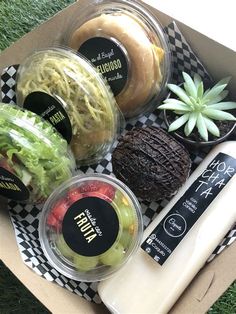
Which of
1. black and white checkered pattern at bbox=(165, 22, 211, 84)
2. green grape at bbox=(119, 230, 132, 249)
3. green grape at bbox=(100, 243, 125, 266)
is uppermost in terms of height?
black and white checkered pattern at bbox=(165, 22, 211, 84)

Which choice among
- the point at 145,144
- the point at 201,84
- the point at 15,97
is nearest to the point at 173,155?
the point at 145,144

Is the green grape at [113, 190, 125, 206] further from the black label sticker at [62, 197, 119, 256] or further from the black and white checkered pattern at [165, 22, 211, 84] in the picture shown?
the black and white checkered pattern at [165, 22, 211, 84]

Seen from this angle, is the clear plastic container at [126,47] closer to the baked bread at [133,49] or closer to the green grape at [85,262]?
the baked bread at [133,49]

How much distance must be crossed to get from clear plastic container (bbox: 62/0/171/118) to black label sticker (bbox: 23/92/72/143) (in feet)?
0.48

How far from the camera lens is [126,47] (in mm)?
1053

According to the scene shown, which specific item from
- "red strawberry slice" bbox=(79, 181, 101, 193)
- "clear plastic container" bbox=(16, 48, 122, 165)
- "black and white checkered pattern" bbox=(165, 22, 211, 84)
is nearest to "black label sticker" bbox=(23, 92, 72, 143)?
"clear plastic container" bbox=(16, 48, 122, 165)

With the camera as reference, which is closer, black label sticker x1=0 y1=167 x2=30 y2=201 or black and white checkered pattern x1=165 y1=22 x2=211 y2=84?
black label sticker x1=0 y1=167 x2=30 y2=201

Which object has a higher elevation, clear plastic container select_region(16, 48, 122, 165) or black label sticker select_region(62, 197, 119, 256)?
clear plastic container select_region(16, 48, 122, 165)

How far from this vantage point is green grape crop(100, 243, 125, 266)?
0.96 metres

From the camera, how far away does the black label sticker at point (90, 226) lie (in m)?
0.96

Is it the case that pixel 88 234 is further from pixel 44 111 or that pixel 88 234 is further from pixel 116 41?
pixel 116 41

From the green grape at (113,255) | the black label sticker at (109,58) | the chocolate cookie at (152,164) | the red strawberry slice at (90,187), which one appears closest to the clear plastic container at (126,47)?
the black label sticker at (109,58)

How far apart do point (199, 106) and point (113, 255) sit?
1.20ft

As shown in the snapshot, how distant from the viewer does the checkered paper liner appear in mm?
999
